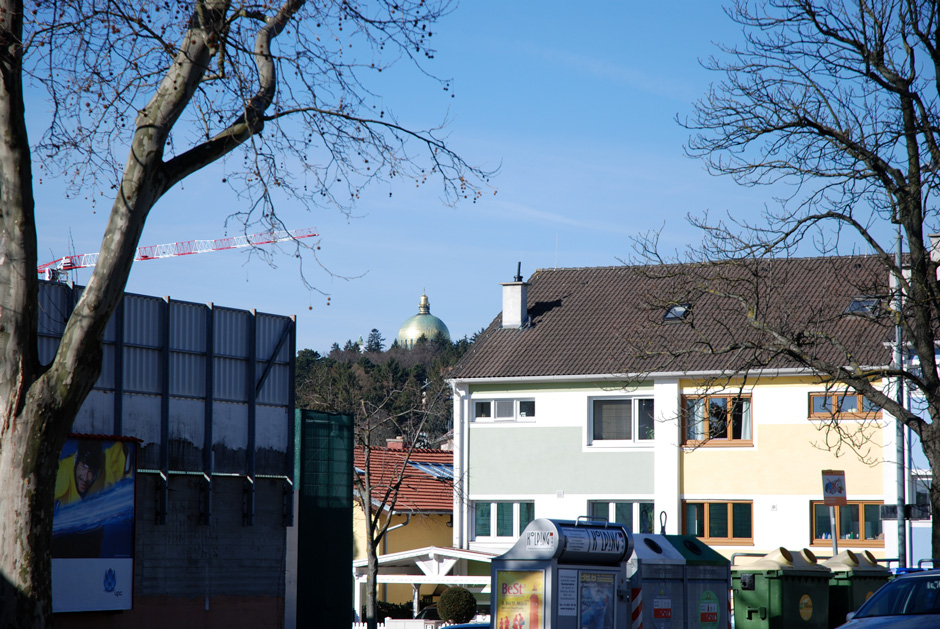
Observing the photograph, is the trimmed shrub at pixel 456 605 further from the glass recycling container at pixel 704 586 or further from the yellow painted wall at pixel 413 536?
the glass recycling container at pixel 704 586

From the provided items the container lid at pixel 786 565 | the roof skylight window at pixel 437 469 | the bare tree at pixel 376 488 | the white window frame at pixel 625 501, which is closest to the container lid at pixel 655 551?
the container lid at pixel 786 565

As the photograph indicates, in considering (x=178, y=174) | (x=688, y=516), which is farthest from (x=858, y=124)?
(x=688, y=516)

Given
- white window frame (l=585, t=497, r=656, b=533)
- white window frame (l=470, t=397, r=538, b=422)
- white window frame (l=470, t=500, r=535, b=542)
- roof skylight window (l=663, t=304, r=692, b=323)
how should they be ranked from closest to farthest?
roof skylight window (l=663, t=304, r=692, b=323) < white window frame (l=585, t=497, r=656, b=533) < white window frame (l=470, t=500, r=535, b=542) < white window frame (l=470, t=397, r=538, b=422)

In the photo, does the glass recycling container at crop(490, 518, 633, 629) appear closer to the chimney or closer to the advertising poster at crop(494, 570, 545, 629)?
the advertising poster at crop(494, 570, 545, 629)

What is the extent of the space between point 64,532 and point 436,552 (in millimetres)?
23176

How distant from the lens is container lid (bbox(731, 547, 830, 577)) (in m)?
19.3

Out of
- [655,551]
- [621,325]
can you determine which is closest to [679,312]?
[621,325]

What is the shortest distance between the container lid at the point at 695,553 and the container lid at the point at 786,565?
2417 millimetres

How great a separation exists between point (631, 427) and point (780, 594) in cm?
1886

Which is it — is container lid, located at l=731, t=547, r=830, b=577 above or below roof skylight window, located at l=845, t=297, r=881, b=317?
below

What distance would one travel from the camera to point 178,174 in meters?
10.1

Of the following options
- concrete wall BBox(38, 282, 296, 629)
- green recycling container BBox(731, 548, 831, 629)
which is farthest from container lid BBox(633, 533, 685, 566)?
concrete wall BBox(38, 282, 296, 629)

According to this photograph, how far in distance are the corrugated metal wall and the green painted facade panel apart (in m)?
16.5

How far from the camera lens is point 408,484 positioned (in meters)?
46.7
